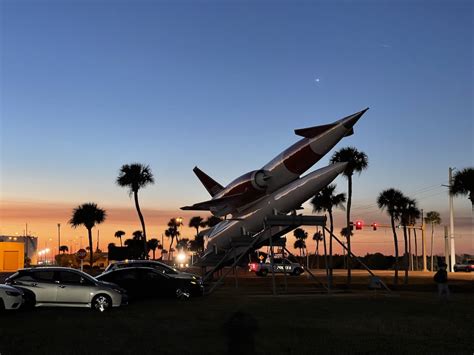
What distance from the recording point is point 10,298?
16.4m

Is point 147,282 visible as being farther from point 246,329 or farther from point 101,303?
point 246,329

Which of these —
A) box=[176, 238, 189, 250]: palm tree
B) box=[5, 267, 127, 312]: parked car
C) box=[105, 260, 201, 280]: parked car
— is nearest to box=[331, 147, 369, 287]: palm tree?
box=[105, 260, 201, 280]: parked car

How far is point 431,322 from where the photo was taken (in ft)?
48.8

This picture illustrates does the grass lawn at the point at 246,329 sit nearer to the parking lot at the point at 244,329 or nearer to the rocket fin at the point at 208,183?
the parking lot at the point at 244,329

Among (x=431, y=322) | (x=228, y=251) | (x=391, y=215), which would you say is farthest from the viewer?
(x=391, y=215)

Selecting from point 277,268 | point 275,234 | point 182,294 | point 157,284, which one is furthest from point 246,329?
point 277,268

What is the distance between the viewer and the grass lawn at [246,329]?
10.9 m

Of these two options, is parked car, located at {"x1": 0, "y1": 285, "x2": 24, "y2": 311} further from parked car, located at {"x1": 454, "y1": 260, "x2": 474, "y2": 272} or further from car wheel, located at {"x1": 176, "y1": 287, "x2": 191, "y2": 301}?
parked car, located at {"x1": 454, "y1": 260, "x2": 474, "y2": 272}

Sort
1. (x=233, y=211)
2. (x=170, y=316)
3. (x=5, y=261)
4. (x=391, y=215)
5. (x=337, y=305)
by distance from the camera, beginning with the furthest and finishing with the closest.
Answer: (x=5, y=261), (x=391, y=215), (x=233, y=211), (x=337, y=305), (x=170, y=316)

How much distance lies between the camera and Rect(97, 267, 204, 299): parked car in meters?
22.6

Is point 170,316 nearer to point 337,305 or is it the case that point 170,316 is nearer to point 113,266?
point 337,305

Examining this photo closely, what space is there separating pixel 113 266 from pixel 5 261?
4899 centimetres

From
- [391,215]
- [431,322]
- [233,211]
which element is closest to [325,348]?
[431,322]

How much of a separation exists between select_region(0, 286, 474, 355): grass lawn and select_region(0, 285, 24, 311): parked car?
13.8 inches
